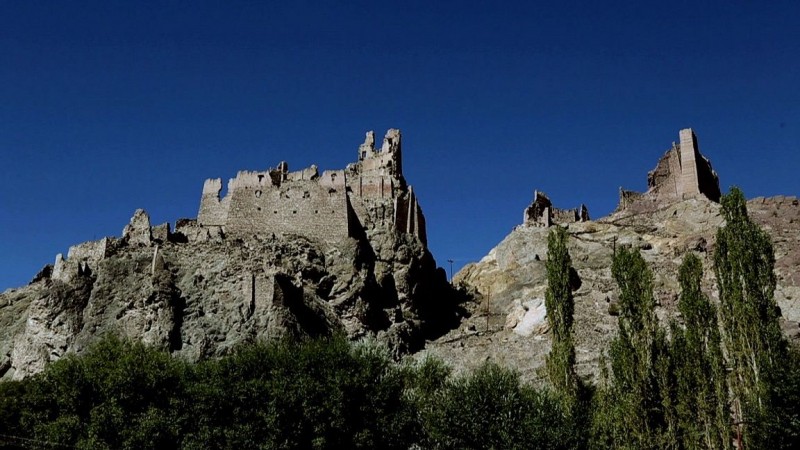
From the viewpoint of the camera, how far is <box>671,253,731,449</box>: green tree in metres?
34.7

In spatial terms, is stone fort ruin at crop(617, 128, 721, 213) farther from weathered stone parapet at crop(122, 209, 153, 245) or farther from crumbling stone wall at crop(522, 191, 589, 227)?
weathered stone parapet at crop(122, 209, 153, 245)

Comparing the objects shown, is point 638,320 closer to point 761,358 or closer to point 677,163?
point 761,358

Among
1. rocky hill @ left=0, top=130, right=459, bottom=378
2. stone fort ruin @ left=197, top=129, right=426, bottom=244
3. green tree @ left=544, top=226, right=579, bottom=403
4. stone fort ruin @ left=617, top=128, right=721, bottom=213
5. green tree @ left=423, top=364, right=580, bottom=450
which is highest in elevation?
stone fort ruin @ left=617, top=128, right=721, bottom=213

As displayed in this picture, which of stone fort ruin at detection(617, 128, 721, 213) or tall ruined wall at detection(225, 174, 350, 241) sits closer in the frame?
tall ruined wall at detection(225, 174, 350, 241)

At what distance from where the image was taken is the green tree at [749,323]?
34.9 m

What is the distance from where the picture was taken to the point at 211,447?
37.4 metres

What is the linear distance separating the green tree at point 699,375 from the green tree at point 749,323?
32.6 inches

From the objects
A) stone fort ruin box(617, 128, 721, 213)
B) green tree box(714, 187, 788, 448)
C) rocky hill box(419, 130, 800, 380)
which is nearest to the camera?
green tree box(714, 187, 788, 448)

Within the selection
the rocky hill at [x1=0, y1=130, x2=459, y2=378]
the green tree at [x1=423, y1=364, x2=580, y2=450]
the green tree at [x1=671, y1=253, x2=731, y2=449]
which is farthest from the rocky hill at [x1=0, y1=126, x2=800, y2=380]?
the green tree at [x1=671, y1=253, x2=731, y2=449]

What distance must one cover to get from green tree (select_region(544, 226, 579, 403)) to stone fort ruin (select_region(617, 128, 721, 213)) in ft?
115

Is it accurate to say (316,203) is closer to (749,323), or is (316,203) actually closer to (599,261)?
(599,261)

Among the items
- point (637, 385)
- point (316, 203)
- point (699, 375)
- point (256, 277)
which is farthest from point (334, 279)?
point (699, 375)

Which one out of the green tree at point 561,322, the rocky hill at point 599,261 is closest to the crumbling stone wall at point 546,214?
the rocky hill at point 599,261

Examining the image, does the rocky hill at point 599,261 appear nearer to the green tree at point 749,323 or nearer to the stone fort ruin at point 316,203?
the stone fort ruin at point 316,203
